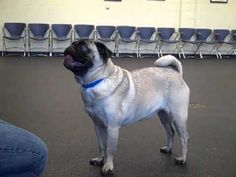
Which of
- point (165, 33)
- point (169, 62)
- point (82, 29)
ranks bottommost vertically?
point (165, 33)

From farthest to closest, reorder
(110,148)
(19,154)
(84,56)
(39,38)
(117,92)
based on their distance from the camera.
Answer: (39,38) < (110,148) < (117,92) < (84,56) < (19,154)

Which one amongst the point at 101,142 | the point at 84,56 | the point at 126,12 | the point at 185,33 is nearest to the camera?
the point at 84,56

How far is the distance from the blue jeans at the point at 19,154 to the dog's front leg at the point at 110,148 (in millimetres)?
1726

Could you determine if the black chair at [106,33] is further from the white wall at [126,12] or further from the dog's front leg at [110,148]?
the dog's front leg at [110,148]

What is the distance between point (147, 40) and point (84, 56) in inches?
362

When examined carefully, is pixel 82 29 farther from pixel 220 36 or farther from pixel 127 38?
pixel 220 36

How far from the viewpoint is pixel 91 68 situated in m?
2.92

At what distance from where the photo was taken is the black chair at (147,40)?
1197cm

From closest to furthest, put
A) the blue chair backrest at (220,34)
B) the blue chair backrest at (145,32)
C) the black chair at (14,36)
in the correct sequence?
the black chair at (14,36), the blue chair backrest at (145,32), the blue chair backrest at (220,34)

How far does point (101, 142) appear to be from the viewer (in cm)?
333

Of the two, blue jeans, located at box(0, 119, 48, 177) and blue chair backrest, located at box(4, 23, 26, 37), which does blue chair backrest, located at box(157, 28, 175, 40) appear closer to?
blue chair backrest, located at box(4, 23, 26, 37)

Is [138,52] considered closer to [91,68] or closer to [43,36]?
[43,36]

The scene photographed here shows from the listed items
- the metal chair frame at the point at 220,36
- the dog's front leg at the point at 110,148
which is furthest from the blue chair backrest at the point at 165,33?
the dog's front leg at the point at 110,148

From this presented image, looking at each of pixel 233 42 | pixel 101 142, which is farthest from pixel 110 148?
pixel 233 42
